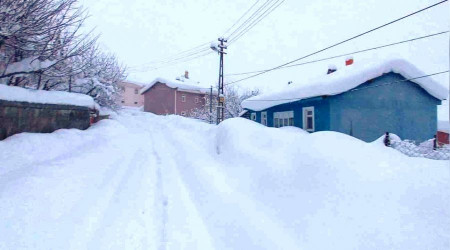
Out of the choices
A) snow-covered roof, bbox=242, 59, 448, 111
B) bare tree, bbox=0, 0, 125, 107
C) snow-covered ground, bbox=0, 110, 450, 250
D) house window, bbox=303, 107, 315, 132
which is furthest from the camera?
house window, bbox=303, 107, 315, 132

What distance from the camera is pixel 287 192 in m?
4.34

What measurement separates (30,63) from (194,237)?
8821 mm

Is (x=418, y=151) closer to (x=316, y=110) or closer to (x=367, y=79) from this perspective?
(x=367, y=79)

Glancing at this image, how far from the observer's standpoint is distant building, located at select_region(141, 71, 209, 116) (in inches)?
1478

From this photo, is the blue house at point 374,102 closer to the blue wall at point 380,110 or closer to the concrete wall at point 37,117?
the blue wall at point 380,110

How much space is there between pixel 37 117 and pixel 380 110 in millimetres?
16042

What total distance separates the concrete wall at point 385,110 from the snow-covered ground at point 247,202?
909cm

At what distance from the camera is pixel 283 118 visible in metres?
18.3

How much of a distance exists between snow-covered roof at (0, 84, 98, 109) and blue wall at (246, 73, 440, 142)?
11471 mm

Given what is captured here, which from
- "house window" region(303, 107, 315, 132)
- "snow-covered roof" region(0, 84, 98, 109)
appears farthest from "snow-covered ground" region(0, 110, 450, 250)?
"house window" region(303, 107, 315, 132)

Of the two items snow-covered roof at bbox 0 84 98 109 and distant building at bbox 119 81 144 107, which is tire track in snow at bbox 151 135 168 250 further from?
distant building at bbox 119 81 144 107

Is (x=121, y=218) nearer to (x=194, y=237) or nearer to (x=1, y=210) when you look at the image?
(x=194, y=237)

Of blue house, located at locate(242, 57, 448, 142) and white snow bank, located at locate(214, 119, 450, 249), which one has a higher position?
blue house, located at locate(242, 57, 448, 142)

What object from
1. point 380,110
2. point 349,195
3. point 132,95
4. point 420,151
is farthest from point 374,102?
point 132,95
